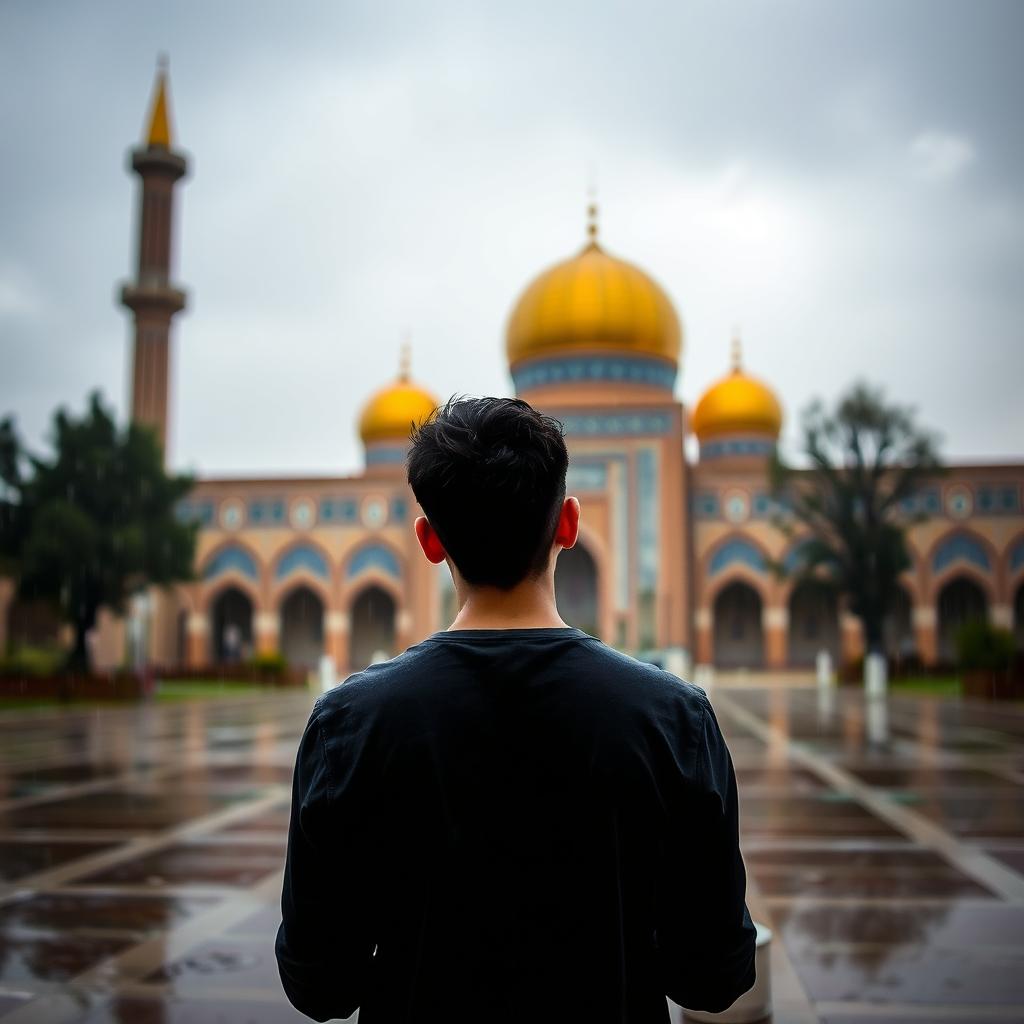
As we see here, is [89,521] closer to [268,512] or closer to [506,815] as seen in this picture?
[268,512]

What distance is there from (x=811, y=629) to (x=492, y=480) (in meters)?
37.9

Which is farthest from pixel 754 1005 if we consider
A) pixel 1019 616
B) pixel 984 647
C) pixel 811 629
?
pixel 1019 616

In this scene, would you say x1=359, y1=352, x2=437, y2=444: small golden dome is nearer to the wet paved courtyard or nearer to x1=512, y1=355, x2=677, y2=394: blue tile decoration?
x1=512, y1=355, x2=677, y2=394: blue tile decoration

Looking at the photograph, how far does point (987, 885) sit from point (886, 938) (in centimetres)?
124

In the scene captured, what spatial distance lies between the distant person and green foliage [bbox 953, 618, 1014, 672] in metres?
22.3

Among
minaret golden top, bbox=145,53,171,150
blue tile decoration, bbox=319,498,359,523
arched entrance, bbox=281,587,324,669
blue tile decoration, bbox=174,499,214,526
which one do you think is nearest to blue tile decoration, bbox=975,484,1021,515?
blue tile decoration, bbox=319,498,359,523

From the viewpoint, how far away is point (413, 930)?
144 centimetres

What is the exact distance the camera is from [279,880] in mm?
5629

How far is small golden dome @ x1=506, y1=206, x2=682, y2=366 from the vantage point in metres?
36.2

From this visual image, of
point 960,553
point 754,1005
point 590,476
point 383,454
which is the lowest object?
point 754,1005

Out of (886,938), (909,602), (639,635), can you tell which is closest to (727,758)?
(886,938)

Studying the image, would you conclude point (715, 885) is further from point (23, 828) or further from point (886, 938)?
point (23, 828)

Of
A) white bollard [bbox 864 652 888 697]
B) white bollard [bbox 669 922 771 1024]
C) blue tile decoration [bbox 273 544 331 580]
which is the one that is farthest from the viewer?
blue tile decoration [bbox 273 544 331 580]

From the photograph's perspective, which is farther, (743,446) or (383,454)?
(383,454)
